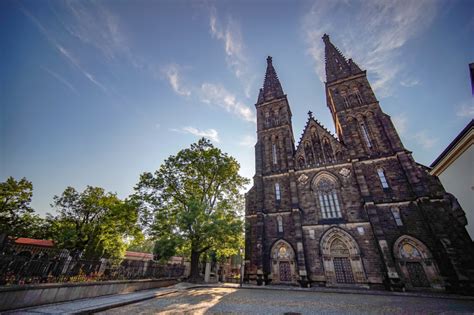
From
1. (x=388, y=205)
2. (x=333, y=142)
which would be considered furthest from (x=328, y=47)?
(x=388, y=205)

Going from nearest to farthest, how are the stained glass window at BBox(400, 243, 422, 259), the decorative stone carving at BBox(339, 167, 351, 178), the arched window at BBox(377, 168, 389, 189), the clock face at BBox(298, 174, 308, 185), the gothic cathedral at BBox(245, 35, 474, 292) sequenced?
the gothic cathedral at BBox(245, 35, 474, 292) → the stained glass window at BBox(400, 243, 422, 259) → the arched window at BBox(377, 168, 389, 189) → the decorative stone carving at BBox(339, 167, 351, 178) → the clock face at BBox(298, 174, 308, 185)

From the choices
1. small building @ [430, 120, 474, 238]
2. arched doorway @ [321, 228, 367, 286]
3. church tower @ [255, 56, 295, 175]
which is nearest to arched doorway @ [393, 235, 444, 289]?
arched doorway @ [321, 228, 367, 286]

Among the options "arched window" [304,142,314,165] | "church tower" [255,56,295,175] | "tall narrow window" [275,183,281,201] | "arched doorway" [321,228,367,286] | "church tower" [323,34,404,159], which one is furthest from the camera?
"church tower" [255,56,295,175]

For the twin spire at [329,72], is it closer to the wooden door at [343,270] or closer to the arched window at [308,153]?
the arched window at [308,153]

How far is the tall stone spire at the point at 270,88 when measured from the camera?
3127cm

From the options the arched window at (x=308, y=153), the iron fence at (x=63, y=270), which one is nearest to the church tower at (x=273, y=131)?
the arched window at (x=308, y=153)

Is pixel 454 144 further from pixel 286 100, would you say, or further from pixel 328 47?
pixel 328 47

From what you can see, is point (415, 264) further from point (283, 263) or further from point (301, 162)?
point (301, 162)

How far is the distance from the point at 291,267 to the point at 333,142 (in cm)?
1477

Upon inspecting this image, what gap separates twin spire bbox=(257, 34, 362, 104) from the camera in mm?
28281

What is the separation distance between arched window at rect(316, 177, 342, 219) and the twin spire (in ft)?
52.5

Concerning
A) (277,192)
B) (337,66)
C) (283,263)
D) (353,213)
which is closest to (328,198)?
(353,213)

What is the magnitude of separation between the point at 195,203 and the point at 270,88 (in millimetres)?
25410

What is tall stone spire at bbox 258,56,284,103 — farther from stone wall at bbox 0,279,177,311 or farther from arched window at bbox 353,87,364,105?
stone wall at bbox 0,279,177,311
